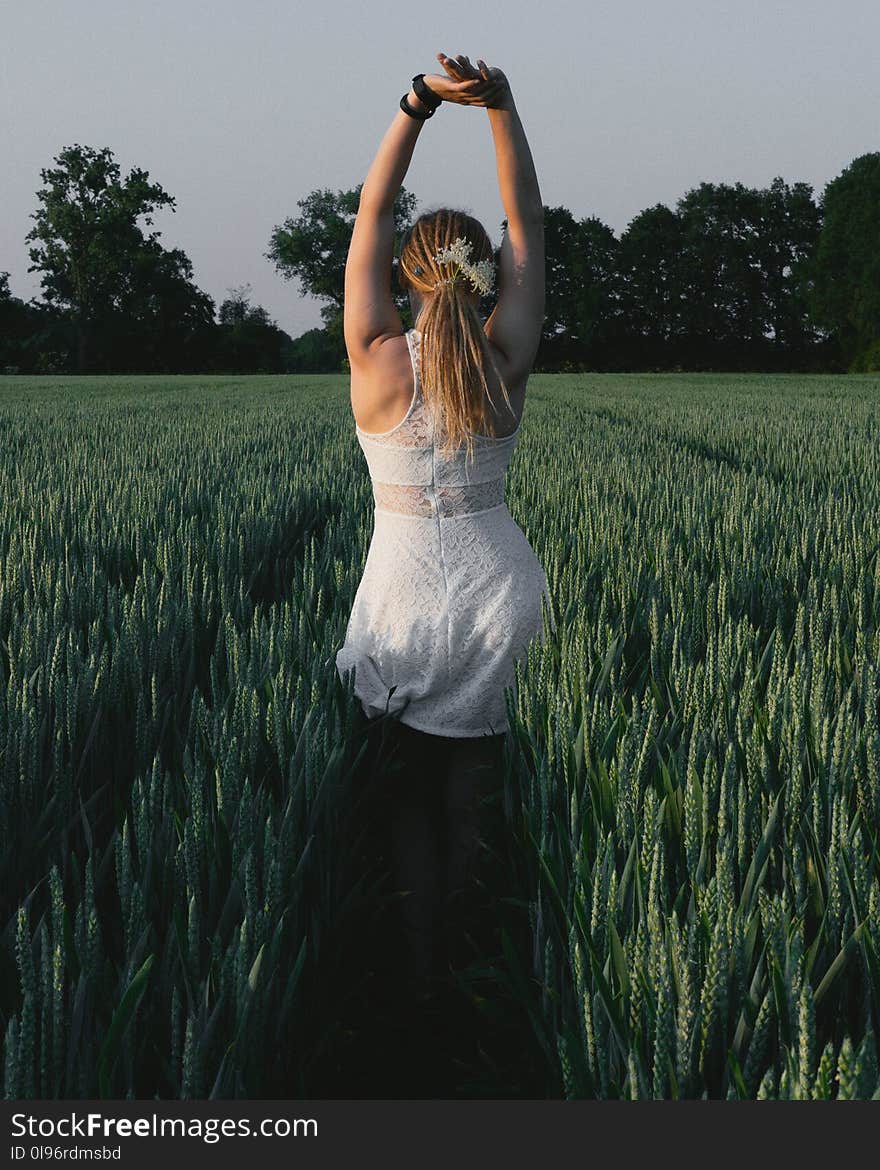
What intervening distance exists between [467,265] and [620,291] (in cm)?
6272

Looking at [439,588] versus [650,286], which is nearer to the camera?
[439,588]

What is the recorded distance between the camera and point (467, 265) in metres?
1.70

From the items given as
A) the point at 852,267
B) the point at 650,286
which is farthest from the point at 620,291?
the point at 852,267

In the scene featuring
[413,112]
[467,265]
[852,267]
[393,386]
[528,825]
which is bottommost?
[528,825]

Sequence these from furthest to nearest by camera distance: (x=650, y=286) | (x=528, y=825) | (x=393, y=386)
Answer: (x=650, y=286)
(x=393, y=386)
(x=528, y=825)

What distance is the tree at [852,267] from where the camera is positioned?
4909cm

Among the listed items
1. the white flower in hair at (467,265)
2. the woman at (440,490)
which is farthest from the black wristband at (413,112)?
the white flower in hair at (467,265)

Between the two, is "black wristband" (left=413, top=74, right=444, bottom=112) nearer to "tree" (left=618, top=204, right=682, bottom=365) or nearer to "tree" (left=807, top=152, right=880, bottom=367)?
"tree" (left=807, top=152, right=880, bottom=367)

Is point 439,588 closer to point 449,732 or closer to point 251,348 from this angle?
point 449,732

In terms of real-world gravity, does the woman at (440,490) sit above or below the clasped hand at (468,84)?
below

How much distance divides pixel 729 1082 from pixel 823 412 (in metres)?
11.4

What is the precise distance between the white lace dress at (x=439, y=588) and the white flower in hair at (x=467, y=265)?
281mm

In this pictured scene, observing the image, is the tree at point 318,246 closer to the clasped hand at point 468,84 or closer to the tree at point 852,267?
the tree at point 852,267

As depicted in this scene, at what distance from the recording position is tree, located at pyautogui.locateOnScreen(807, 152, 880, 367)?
49094mm
